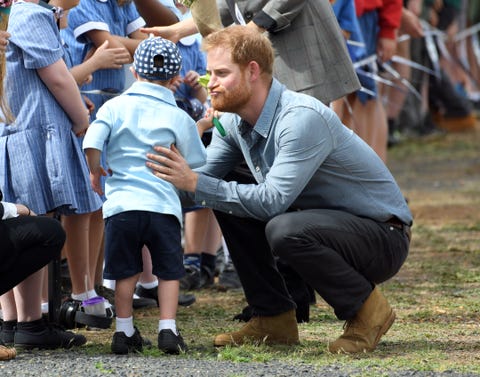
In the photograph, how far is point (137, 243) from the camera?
195 inches

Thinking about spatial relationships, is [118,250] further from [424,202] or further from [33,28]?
[424,202]

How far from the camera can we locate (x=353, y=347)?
16.3ft

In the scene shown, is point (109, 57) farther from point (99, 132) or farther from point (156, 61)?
point (99, 132)

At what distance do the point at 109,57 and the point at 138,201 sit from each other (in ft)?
4.07

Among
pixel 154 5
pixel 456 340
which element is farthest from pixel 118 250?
pixel 154 5

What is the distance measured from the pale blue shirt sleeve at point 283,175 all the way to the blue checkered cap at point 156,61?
0.50 meters

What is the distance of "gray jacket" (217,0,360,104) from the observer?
6117 mm

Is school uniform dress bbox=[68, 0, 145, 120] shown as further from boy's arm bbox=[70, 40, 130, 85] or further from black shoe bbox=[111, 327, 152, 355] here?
black shoe bbox=[111, 327, 152, 355]

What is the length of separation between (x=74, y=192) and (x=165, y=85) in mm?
766

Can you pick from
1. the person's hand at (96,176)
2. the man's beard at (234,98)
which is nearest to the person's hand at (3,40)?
the person's hand at (96,176)

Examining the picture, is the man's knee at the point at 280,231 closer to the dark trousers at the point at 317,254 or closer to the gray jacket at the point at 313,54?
the dark trousers at the point at 317,254

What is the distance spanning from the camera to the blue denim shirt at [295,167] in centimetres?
485

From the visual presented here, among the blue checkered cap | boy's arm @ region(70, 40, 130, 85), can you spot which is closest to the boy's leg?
the blue checkered cap

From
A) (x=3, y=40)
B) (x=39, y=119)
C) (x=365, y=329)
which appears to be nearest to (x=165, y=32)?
(x=39, y=119)
